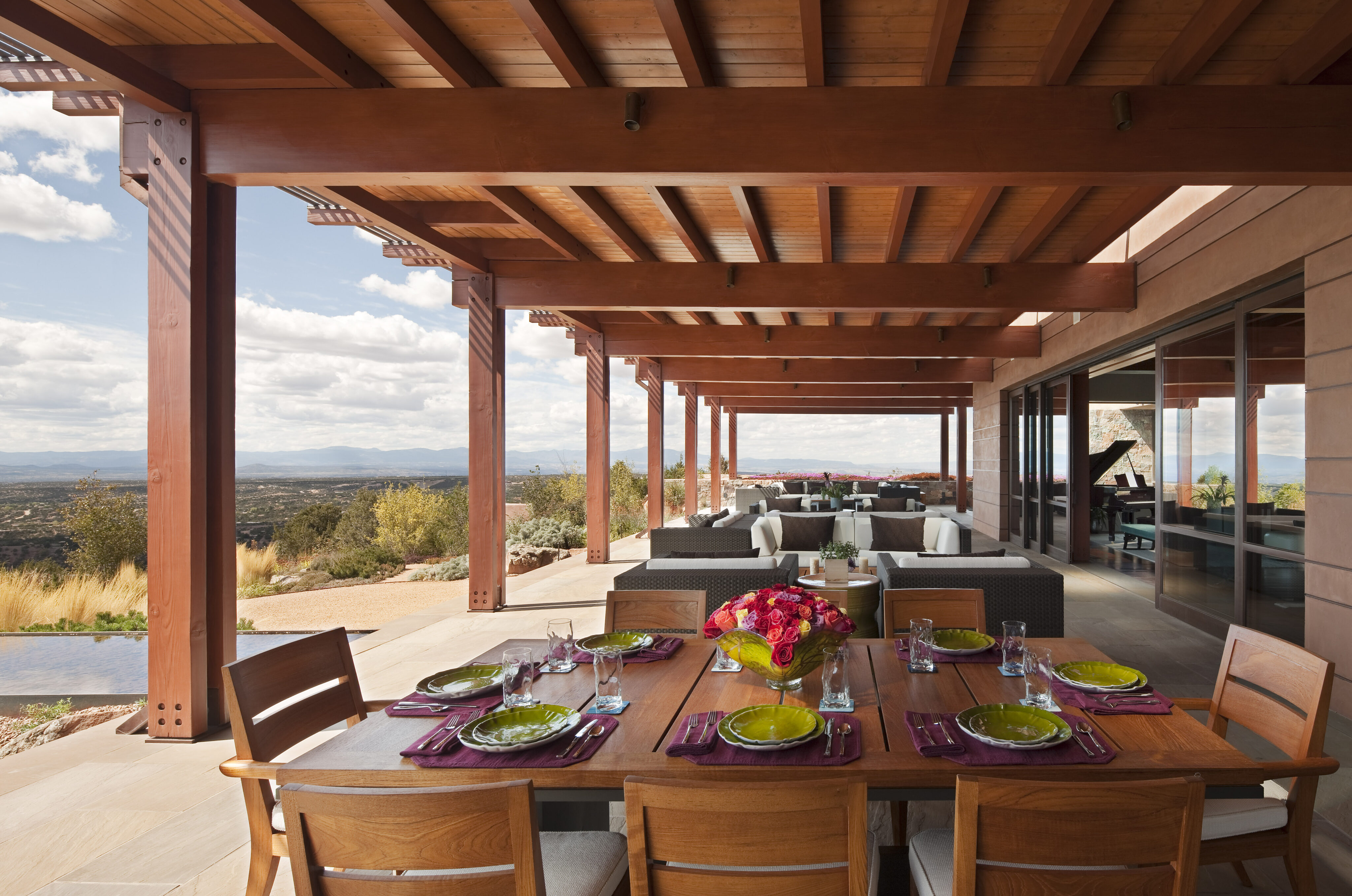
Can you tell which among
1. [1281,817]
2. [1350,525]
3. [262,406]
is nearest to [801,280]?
[1350,525]

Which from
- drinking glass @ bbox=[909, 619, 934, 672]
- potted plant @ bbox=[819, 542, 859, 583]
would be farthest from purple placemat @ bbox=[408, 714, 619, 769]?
potted plant @ bbox=[819, 542, 859, 583]

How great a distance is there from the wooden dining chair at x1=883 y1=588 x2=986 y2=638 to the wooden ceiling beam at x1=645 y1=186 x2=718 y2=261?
242cm

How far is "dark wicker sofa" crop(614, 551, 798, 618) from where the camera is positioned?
454cm

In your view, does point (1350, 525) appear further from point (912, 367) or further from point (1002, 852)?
point (912, 367)

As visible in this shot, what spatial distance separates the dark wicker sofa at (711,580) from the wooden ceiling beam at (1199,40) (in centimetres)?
311

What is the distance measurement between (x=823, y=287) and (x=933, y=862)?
5.19 meters

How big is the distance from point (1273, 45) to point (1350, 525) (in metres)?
2.26

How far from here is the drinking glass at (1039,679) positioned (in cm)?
190

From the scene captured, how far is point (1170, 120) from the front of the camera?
127 inches

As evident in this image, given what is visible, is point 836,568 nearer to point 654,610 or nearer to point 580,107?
point 654,610

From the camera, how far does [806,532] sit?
318 inches

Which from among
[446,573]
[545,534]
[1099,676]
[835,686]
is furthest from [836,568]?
[545,534]

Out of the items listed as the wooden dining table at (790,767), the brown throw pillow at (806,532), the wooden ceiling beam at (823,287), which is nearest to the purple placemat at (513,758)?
the wooden dining table at (790,767)

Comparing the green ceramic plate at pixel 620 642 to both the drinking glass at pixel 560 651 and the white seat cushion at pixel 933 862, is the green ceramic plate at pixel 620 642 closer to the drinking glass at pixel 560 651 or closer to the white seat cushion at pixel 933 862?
the drinking glass at pixel 560 651
